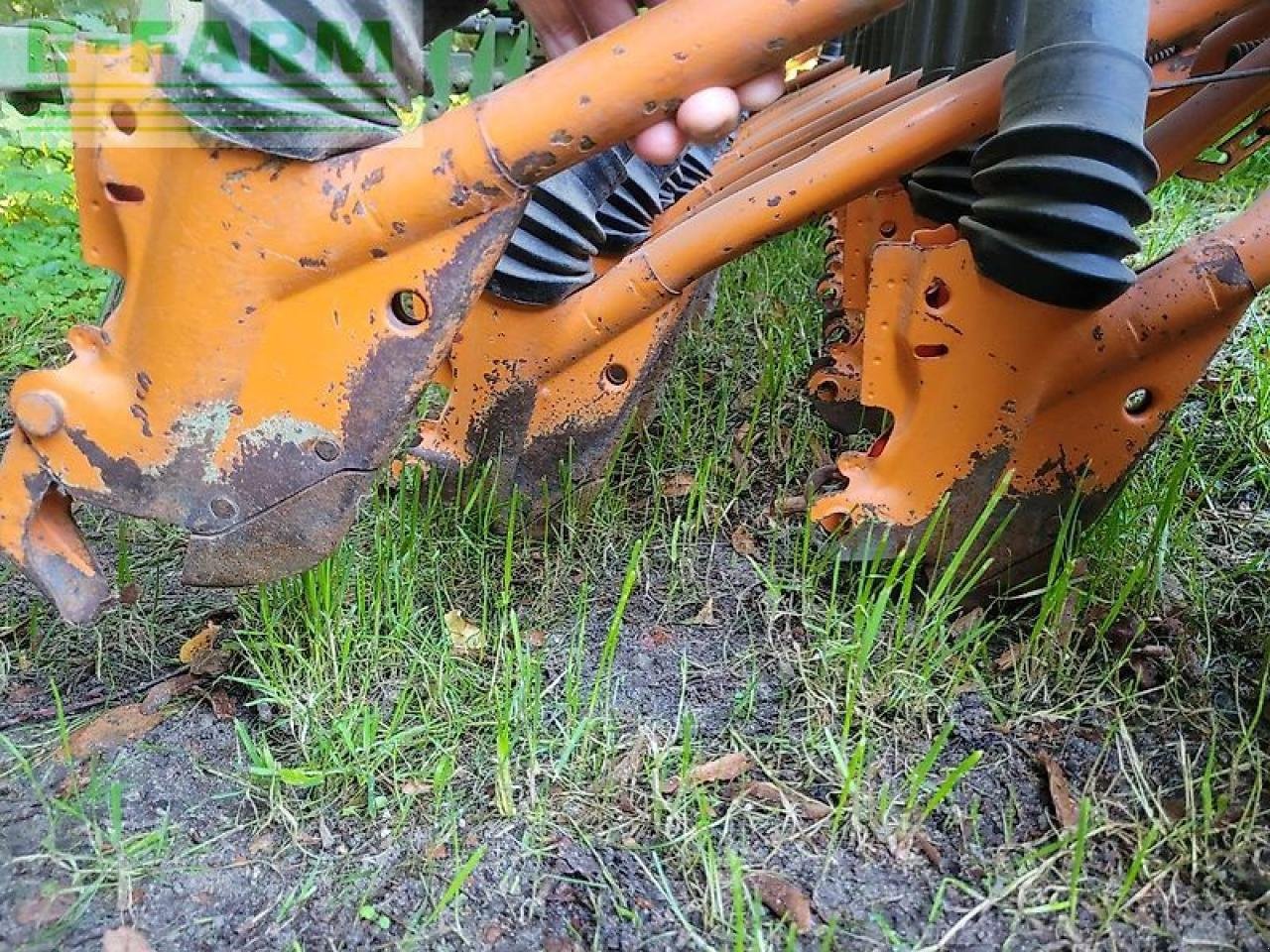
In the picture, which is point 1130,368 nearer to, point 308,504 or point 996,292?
point 996,292

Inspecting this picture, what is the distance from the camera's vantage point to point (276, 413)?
1015 mm

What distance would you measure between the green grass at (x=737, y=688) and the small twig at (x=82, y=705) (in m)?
0.05

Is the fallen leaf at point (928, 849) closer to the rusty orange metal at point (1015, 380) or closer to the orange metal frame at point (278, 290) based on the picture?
the rusty orange metal at point (1015, 380)

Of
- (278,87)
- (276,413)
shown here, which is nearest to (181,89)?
(278,87)

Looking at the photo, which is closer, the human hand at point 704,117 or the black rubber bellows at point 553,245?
the human hand at point 704,117

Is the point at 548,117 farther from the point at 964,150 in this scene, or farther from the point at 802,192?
the point at 964,150

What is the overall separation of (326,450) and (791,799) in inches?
22.4

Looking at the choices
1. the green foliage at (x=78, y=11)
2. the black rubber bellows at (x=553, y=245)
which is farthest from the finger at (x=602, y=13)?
the green foliage at (x=78, y=11)

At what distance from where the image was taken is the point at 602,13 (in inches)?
47.9

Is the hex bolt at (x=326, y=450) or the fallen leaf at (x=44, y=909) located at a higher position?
the hex bolt at (x=326, y=450)

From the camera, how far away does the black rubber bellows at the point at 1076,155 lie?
1009 millimetres

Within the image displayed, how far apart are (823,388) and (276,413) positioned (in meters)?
0.95

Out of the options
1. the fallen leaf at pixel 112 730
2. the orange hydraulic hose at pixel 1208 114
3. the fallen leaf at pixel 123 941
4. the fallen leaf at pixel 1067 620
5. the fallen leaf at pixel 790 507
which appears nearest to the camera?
the fallen leaf at pixel 123 941

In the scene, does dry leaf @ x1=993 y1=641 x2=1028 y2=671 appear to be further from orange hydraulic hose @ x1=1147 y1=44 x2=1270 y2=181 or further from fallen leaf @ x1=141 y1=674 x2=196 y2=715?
fallen leaf @ x1=141 y1=674 x2=196 y2=715
